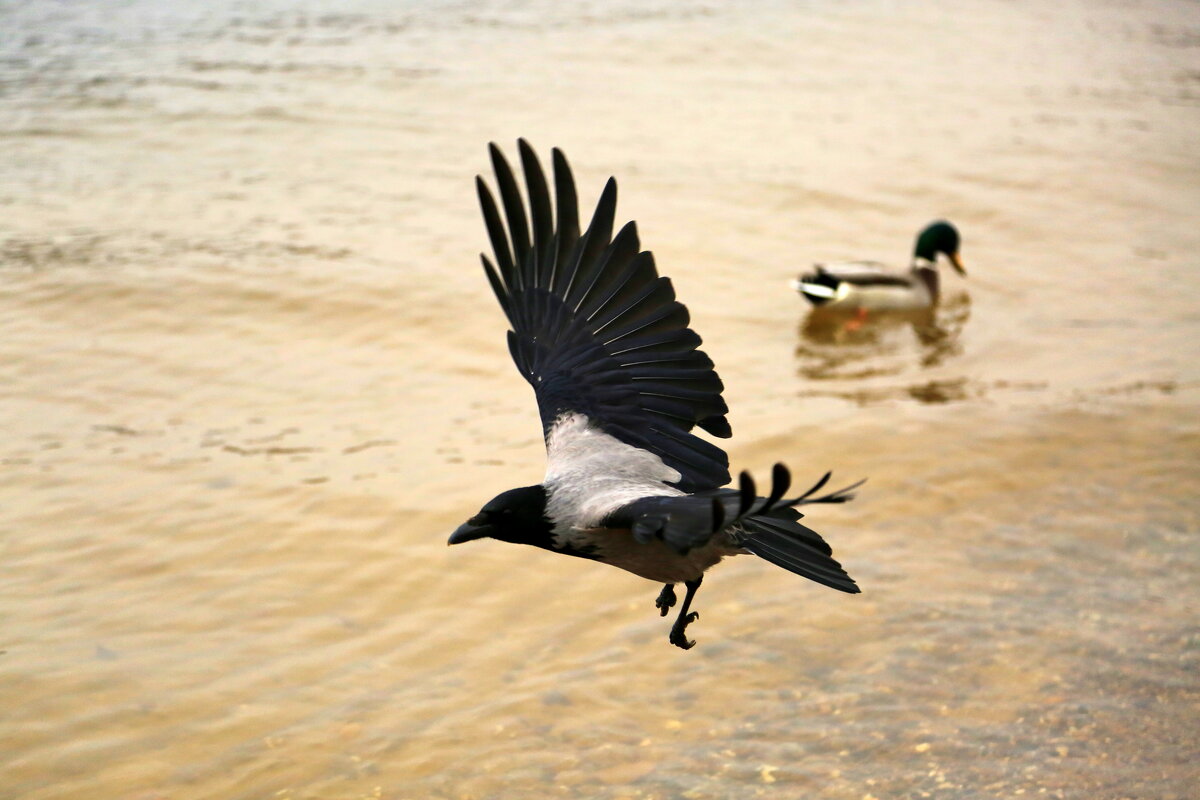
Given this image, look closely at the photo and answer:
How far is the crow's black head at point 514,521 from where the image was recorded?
4.31 m

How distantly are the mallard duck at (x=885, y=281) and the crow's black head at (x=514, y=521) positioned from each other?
25.5ft

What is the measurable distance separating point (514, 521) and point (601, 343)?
0.98 m

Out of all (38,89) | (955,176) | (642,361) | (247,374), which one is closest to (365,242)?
(247,374)

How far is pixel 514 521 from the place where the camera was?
433cm

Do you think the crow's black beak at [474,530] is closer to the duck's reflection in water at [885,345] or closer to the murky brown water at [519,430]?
the murky brown water at [519,430]

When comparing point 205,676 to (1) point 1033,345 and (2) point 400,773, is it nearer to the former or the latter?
(2) point 400,773

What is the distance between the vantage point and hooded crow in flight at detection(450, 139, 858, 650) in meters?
4.32

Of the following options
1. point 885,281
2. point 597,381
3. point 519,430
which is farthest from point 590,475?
point 885,281

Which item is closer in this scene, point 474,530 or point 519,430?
point 474,530

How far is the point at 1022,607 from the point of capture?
7703mm

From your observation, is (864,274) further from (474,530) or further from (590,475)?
(474,530)

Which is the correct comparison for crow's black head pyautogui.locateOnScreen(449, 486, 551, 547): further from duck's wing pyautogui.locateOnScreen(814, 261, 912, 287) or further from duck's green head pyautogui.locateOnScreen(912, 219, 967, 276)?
duck's green head pyautogui.locateOnScreen(912, 219, 967, 276)

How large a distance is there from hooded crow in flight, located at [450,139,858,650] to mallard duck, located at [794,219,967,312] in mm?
6853

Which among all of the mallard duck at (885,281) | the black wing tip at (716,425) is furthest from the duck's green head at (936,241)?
the black wing tip at (716,425)
